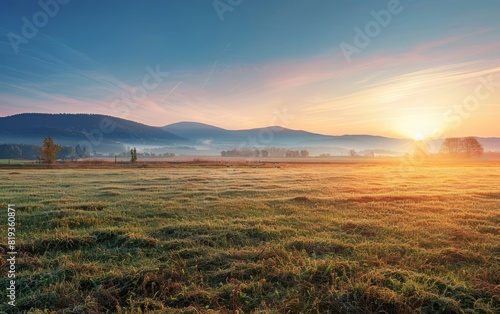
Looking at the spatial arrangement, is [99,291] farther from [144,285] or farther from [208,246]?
[208,246]

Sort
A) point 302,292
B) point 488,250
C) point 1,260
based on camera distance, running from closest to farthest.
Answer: point 302,292 → point 1,260 → point 488,250

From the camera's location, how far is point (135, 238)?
1005 centimetres

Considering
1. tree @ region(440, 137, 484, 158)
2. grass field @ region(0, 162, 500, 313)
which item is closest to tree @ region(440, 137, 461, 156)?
tree @ region(440, 137, 484, 158)

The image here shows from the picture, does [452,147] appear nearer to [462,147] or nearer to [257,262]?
[462,147]

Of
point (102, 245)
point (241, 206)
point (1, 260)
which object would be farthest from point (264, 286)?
point (241, 206)

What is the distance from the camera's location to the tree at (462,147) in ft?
384

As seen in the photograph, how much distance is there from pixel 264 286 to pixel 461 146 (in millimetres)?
144464

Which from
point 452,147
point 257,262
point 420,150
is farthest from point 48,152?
point 452,147

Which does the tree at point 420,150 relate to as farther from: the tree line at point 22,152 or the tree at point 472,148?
the tree line at point 22,152

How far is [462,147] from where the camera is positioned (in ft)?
393

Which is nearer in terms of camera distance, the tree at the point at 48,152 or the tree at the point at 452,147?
the tree at the point at 48,152

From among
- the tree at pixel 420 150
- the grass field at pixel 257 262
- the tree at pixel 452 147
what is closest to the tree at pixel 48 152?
the grass field at pixel 257 262

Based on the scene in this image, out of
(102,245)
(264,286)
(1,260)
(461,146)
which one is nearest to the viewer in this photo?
(264,286)

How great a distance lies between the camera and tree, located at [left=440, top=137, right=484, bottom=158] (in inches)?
4614
